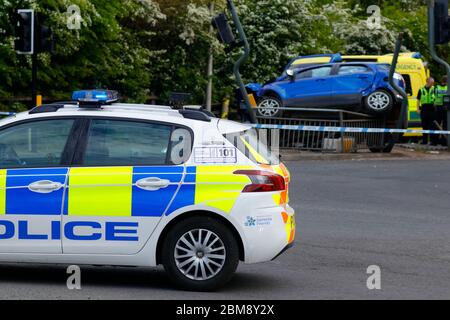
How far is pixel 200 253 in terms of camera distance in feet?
29.2

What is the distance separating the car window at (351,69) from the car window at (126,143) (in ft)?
57.5

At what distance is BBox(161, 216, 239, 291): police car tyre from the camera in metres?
8.91

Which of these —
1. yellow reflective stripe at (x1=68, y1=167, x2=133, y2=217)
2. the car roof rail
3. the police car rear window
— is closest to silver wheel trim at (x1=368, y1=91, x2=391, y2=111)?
the police car rear window

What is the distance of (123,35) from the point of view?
29.8 m

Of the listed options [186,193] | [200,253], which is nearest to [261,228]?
[200,253]

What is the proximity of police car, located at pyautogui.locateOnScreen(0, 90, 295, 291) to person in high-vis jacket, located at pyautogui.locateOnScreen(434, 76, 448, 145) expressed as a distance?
59.4 ft

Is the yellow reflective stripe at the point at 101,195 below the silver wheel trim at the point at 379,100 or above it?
below

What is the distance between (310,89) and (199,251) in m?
17.9

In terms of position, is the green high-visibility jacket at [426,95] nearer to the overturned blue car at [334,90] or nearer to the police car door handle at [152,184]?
the overturned blue car at [334,90]

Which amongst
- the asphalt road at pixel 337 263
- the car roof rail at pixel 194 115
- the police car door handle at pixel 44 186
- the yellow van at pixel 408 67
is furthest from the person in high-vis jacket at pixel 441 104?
the police car door handle at pixel 44 186

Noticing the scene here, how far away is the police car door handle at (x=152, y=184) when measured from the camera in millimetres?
8883

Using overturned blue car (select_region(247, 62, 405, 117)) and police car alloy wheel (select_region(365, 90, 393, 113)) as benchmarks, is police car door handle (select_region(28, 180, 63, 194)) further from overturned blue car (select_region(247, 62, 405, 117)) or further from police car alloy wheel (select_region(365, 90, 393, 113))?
police car alloy wheel (select_region(365, 90, 393, 113))

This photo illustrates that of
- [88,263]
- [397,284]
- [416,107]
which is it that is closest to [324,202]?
[397,284]
